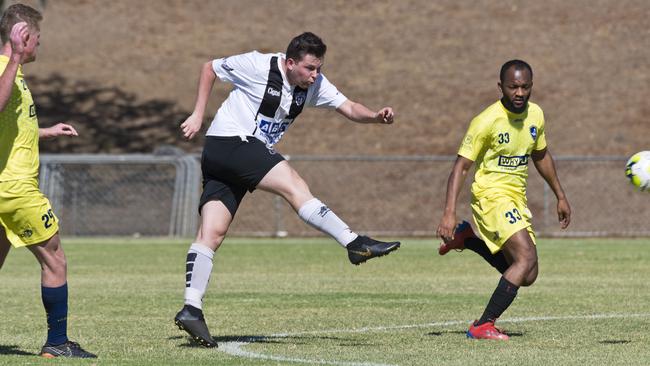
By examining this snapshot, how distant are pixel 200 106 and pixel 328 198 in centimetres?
1710

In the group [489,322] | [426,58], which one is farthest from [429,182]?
[489,322]

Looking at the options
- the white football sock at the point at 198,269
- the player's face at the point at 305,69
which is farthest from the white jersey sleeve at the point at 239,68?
the white football sock at the point at 198,269

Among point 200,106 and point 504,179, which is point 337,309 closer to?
point 504,179

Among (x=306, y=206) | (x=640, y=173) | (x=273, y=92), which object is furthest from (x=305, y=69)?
(x=640, y=173)

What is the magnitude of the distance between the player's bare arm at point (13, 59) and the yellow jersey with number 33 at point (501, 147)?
130 inches

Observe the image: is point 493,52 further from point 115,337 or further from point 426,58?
point 115,337

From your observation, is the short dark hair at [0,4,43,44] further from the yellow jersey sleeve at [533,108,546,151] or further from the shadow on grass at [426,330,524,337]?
the yellow jersey sleeve at [533,108,546,151]

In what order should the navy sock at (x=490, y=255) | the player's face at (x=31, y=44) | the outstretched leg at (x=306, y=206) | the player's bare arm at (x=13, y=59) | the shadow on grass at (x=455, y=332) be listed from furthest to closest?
the navy sock at (x=490, y=255) < the shadow on grass at (x=455, y=332) < the outstretched leg at (x=306, y=206) < the player's face at (x=31, y=44) < the player's bare arm at (x=13, y=59)

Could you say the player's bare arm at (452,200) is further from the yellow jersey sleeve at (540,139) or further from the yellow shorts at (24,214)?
the yellow shorts at (24,214)

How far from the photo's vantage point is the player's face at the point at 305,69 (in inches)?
343

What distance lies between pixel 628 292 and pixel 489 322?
4.19 m

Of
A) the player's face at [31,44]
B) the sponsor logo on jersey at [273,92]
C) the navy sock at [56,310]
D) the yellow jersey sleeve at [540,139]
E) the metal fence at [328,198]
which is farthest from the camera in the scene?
the metal fence at [328,198]

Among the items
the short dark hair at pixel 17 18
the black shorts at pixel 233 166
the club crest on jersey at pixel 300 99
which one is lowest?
the black shorts at pixel 233 166

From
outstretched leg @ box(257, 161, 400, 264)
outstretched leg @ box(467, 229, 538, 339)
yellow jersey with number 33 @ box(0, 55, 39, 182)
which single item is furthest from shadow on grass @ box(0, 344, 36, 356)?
outstretched leg @ box(467, 229, 538, 339)
